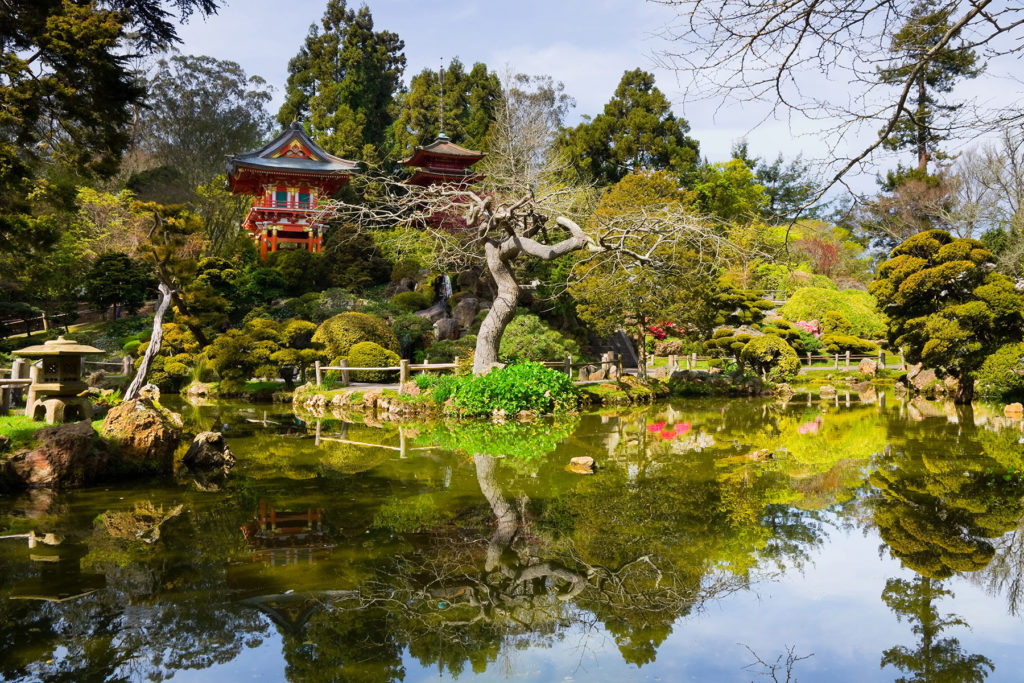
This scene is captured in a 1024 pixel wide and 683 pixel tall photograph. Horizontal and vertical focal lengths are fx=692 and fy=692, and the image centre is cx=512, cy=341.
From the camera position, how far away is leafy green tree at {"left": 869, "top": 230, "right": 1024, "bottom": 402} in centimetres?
1394

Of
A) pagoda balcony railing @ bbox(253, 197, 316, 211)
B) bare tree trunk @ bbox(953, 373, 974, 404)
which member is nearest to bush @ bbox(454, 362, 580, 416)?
bare tree trunk @ bbox(953, 373, 974, 404)

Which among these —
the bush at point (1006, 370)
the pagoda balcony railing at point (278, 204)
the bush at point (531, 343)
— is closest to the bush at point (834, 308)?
the bush at point (1006, 370)

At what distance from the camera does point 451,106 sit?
32.6 metres

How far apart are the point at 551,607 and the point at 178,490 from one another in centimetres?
466

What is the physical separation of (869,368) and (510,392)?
13.7 m

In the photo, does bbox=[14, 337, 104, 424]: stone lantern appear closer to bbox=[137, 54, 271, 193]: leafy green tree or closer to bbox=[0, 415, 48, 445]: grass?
bbox=[0, 415, 48, 445]: grass

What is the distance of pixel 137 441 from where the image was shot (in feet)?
25.3

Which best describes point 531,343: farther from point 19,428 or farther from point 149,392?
point 19,428

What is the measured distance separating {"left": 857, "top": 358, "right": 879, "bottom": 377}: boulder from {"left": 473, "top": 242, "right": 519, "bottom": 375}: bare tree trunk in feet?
42.7

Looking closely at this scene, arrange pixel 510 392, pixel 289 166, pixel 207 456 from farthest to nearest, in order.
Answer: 1. pixel 289 166
2. pixel 510 392
3. pixel 207 456

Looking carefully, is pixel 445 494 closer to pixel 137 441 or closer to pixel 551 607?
pixel 551 607

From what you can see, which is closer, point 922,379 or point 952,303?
point 952,303

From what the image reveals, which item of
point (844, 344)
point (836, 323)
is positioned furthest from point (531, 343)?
point (836, 323)

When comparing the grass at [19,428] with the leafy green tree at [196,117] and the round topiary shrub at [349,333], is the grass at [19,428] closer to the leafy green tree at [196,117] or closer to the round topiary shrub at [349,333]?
the round topiary shrub at [349,333]
